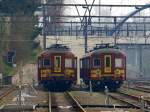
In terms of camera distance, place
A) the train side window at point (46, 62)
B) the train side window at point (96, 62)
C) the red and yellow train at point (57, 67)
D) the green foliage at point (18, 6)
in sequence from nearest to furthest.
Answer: the train side window at point (96, 62) → the red and yellow train at point (57, 67) → the train side window at point (46, 62) → the green foliage at point (18, 6)

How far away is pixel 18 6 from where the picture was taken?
67.6 metres

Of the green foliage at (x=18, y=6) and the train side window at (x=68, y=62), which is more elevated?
the green foliage at (x=18, y=6)

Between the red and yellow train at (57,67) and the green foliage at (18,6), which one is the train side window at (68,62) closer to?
the red and yellow train at (57,67)

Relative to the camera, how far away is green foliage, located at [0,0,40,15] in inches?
2544

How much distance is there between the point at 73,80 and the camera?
40.6 m

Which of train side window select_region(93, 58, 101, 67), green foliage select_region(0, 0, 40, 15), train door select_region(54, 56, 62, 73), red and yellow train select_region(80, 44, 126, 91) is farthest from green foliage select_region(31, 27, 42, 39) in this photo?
train side window select_region(93, 58, 101, 67)

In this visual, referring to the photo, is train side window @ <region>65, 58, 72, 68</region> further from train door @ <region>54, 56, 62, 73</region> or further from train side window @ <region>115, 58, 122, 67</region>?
train side window @ <region>115, 58, 122, 67</region>

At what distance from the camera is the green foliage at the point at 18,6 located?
212 ft

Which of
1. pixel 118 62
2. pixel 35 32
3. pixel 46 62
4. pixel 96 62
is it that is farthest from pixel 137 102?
pixel 35 32

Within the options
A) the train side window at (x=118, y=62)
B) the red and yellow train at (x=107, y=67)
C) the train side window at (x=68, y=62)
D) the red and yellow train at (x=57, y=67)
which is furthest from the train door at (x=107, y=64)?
the train side window at (x=68, y=62)

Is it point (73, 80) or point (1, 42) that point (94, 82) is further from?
point (1, 42)

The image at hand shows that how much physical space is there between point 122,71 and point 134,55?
7631cm

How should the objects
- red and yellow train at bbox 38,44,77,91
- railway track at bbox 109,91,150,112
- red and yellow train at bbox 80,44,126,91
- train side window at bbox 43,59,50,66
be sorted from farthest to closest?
train side window at bbox 43,59,50,66
red and yellow train at bbox 38,44,77,91
red and yellow train at bbox 80,44,126,91
railway track at bbox 109,91,150,112

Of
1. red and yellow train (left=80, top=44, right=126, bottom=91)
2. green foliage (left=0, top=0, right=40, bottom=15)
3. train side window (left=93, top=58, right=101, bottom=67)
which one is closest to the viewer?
red and yellow train (left=80, top=44, right=126, bottom=91)
